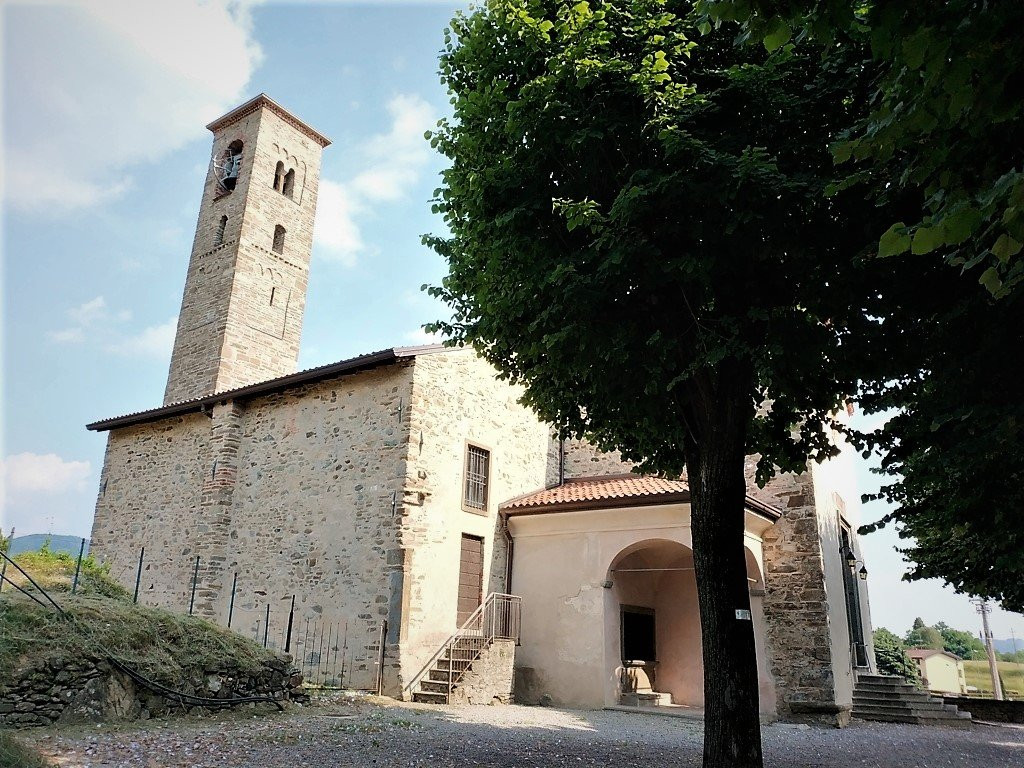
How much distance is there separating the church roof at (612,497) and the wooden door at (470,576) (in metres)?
1.19

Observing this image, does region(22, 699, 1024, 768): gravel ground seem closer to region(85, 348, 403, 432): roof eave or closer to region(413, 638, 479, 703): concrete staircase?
region(413, 638, 479, 703): concrete staircase

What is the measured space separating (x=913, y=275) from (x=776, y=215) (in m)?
1.24

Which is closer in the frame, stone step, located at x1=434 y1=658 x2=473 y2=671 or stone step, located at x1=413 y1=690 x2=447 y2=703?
stone step, located at x1=413 y1=690 x2=447 y2=703

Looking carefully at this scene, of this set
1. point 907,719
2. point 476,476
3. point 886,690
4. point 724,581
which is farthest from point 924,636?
point 724,581

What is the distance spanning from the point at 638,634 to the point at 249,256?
1844cm

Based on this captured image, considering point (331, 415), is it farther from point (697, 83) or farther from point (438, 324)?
point (697, 83)

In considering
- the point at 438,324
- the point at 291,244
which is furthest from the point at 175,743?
the point at 291,244

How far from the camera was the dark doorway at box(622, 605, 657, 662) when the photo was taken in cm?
1563

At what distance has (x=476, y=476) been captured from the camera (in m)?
14.9

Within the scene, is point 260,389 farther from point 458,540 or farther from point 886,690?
point 886,690

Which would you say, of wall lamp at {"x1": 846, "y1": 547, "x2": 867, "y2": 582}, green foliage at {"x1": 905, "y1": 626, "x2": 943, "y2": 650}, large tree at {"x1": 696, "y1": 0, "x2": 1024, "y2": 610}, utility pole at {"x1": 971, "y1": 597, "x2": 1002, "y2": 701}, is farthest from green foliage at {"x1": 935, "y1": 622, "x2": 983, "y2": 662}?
large tree at {"x1": 696, "y1": 0, "x2": 1024, "y2": 610}

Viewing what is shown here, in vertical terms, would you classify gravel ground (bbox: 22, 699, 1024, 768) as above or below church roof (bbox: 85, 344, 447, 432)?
below

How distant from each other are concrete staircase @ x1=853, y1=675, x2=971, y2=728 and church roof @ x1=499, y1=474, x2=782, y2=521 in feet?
16.1

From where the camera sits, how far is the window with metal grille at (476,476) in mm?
14648
